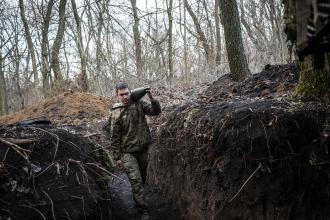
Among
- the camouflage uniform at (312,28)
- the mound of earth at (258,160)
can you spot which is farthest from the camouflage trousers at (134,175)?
the camouflage uniform at (312,28)

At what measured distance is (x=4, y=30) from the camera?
97.5 ft

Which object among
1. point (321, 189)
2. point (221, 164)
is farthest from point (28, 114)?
point (321, 189)

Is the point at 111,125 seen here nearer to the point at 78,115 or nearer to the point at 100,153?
the point at 100,153

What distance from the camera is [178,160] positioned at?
6887 mm

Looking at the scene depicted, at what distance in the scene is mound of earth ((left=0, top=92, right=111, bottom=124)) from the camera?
14.0 meters

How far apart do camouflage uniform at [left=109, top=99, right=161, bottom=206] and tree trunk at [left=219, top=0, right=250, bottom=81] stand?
4.06 meters

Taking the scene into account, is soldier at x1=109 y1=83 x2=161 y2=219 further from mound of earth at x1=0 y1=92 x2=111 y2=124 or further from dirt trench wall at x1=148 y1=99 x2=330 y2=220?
mound of earth at x1=0 y1=92 x2=111 y2=124

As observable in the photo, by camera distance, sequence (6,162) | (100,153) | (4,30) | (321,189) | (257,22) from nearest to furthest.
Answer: (321,189), (6,162), (100,153), (257,22), (4,30)

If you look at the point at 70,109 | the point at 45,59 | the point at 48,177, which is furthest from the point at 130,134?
the point at 45,59

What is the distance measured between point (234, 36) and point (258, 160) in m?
5.54

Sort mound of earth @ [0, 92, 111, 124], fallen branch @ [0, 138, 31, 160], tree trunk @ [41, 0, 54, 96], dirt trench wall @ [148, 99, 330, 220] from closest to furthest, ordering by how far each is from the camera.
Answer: dirt trench wall @ [148, 99, 330, 220]
fallen branch @ [0, 138, 31, 160]
mound of earth @ [0, 92, 111, 124]
tree trunk @ [41, 0, 54, 96]

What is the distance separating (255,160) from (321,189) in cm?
82

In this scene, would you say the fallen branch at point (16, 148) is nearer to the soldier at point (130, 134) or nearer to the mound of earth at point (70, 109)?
the soldier at point (130, 134)

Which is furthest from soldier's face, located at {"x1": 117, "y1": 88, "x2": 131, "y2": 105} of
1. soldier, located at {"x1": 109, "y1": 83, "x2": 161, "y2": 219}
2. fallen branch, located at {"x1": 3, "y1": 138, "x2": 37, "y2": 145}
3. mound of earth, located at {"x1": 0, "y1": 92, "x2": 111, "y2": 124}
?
mound of earth, located at {"x1": 0, "y1": 92, "x2": 111, "y2": 124}
